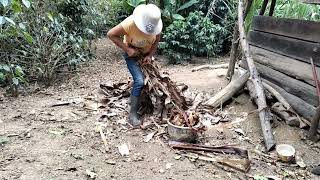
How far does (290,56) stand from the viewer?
5.02 metres

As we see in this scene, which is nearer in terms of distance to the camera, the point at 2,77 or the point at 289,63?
the point at 289,63

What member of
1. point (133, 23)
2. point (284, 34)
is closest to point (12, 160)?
point (133, 23)

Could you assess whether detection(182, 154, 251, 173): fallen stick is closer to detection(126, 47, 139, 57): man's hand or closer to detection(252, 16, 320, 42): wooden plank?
detection(126, 47, 139, 57): man's hand

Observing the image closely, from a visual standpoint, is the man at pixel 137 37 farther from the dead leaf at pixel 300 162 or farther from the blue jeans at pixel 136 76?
the dead leaf at pixel 300 162

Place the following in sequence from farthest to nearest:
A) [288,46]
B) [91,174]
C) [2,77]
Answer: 1. [2,77]
2. [288,46]
3. [91,174]

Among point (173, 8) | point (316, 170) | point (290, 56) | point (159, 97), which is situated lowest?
point (316, 170)

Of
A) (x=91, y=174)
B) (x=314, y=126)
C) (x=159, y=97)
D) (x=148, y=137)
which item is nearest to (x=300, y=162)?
(x=314, y=126)

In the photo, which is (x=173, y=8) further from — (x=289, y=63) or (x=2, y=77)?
(x=2, y=77)

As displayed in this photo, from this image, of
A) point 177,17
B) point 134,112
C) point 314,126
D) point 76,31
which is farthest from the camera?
point 177,17

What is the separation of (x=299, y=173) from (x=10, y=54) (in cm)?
470

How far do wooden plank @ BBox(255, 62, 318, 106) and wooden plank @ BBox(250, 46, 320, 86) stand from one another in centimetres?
6

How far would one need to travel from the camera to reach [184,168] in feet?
11.8

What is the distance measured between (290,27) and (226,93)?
1331 millimetres

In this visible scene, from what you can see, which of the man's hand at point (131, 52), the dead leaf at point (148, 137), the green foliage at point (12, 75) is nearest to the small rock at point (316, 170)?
the dead leaf at point (148, 137)
